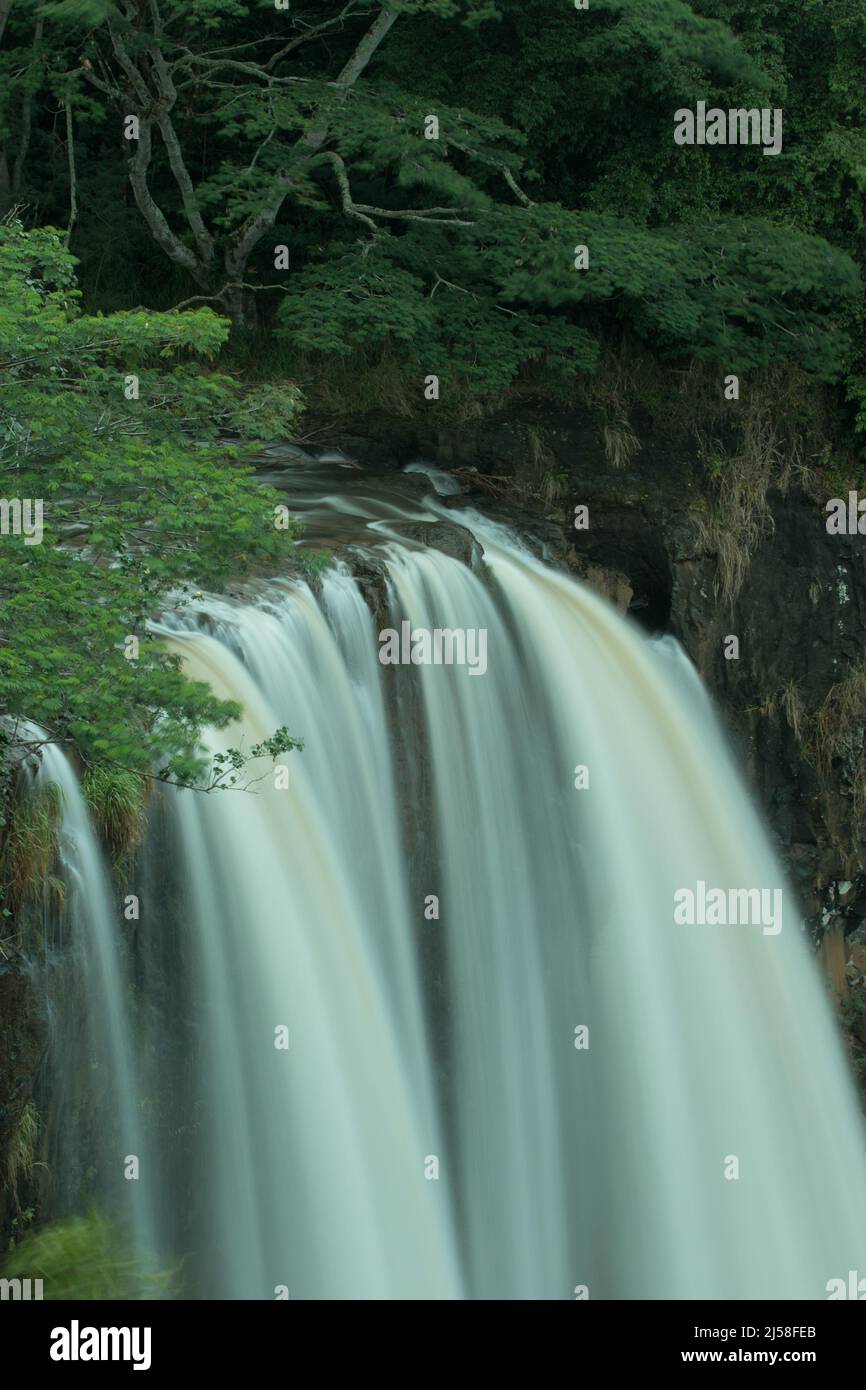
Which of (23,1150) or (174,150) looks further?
(174,150)

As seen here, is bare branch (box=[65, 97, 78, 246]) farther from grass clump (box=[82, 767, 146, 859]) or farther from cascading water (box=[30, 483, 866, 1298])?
grass clump (box=[82, 767, 146, 859])

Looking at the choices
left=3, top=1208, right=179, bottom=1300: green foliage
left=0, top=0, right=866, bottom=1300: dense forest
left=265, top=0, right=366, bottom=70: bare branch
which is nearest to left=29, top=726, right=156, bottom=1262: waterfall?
left=0, top=0, right=866, bottom=1300: dense forest

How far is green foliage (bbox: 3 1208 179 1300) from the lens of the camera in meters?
7.11

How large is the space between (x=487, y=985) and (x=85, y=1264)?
3850mm

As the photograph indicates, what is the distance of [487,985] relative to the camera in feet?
34.0

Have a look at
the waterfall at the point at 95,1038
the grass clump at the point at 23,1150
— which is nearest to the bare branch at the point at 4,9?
the waterfall at the point at 95,1038

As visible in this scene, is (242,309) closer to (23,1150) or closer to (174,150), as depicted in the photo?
(174,150)

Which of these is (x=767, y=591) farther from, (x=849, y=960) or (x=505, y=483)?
(x=849, y=960)

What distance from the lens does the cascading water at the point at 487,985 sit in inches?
329

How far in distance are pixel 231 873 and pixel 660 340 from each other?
29.2 ft

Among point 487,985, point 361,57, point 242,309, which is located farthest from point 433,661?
point 361,57

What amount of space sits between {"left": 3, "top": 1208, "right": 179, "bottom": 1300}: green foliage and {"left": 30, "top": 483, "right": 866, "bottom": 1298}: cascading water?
649 mm

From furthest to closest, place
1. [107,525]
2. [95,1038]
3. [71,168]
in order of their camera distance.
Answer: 1. [71,168]
2. [95,1038]
3. [107,525]

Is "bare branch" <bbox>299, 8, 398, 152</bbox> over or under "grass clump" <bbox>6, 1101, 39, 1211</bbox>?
over
